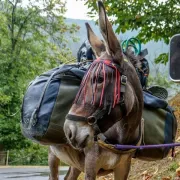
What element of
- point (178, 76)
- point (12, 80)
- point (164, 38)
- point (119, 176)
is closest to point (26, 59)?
point (12, 80)

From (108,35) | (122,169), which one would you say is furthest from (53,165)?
(108,35)

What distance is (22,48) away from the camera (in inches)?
1126

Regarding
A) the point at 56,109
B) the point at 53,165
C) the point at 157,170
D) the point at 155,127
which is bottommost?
the point at 157,170

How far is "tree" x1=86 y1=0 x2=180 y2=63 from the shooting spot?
401 inches

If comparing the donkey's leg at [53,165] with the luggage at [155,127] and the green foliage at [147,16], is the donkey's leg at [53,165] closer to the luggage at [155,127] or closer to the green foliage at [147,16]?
the luggage at [155,127]

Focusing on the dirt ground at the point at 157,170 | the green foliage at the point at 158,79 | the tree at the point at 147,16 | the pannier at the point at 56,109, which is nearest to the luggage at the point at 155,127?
the pannier at the point at 56,109

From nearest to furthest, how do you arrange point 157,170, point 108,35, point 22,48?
point 108,35 < point 157,170 < point 22,48

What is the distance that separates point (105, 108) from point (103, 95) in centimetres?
12

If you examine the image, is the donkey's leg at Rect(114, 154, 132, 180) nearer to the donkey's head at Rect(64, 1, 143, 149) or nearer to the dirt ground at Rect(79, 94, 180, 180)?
the donkey's head at Rect(64, 1, 143, 149)

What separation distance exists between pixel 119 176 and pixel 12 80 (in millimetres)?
22819

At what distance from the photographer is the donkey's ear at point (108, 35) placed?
436cm

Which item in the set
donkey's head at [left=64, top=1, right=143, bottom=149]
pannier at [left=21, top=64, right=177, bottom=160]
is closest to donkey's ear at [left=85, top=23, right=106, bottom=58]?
donkey's head at [left=64, top=1, right=143, bottom=149]

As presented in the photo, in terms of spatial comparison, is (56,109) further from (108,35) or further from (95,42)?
Answer: (108,35)

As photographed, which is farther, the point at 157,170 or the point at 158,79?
the point at 158,79
